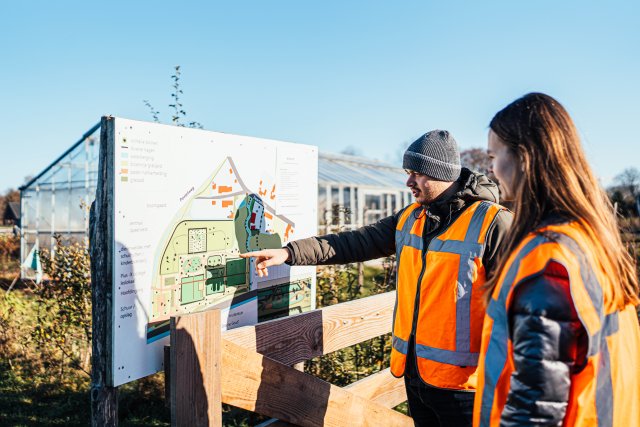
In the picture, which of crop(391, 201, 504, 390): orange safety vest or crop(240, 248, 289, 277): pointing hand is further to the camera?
crop(240, 248, 289, 277): pointing hand

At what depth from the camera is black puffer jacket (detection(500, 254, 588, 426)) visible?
123 cm

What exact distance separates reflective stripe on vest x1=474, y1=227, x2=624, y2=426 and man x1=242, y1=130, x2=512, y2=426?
69 cm

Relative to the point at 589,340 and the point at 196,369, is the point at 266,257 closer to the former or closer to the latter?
the point at 196,369

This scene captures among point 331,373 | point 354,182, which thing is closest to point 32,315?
point 331,373

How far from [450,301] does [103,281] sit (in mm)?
1406

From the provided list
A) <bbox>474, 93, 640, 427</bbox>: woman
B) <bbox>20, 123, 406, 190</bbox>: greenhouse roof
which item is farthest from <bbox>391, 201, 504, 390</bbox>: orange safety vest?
<bbox>20, 123, 406, 190</bbox>: greenhouse roof

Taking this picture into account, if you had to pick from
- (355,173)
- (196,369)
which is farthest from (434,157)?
(355,173)

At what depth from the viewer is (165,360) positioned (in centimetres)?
209

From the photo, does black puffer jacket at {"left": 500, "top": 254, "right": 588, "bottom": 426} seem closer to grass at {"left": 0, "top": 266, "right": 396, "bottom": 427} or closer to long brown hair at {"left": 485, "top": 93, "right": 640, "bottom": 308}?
long brown hair at {"left": 485, "top": 93, "right": 640, "bottom": 308}

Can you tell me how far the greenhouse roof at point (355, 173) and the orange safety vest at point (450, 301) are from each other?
13.3 metres

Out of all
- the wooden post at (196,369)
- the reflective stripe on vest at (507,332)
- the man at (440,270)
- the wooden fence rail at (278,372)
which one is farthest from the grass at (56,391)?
the reflective stripe on vest at (507,332)

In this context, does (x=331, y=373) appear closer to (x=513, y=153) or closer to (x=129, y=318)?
(x=129, y=318)

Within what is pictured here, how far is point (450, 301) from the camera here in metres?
2.11

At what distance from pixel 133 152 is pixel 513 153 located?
1.43 m
